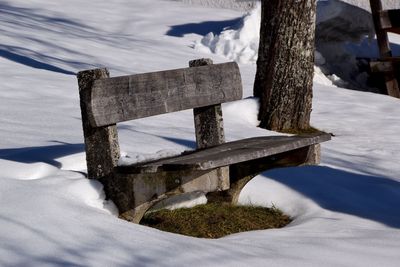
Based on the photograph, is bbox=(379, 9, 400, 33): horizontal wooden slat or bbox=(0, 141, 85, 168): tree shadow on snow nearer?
bbox=(0, 141, 85, 168): tree shadow on snow

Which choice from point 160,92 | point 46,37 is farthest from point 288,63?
point 46,37

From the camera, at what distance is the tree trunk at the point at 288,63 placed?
903 cm

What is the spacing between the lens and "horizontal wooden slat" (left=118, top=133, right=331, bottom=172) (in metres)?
4.68

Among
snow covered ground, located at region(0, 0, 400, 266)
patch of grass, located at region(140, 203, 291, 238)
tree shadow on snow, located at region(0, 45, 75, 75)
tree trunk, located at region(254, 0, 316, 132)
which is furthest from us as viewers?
tree shadow on snow, located at region(0, 45, 75, 75)

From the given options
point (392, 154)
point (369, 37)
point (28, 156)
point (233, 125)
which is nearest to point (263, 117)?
point (233, 125)

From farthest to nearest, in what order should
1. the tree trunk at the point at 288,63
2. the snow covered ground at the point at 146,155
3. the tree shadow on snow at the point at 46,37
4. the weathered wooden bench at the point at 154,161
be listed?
the tree shadow on snow at the point at 46,37
the tree trunk at the point at 288,63
the weathered wooden bench at the point at 154,161
the snow covered ground at the point at 146,155

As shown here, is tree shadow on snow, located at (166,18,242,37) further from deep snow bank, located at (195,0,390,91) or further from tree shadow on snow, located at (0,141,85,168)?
tree shadow on snow, located at (0,141,85,168)

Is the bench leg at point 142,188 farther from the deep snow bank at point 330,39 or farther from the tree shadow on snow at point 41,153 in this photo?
the deep snow bank at point 330,39

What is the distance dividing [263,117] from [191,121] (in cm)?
76

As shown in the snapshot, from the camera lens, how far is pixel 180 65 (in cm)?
1201

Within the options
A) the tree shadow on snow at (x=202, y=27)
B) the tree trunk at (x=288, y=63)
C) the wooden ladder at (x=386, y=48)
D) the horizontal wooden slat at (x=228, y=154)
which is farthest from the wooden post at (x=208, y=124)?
the tree shadow on snow at (x=202, y=27)

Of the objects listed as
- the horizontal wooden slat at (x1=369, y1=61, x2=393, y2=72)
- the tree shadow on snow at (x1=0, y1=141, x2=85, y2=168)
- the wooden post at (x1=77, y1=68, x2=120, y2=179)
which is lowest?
the horizontal wooden slat at (x1=369, y1=61, x2=393, y2=72)

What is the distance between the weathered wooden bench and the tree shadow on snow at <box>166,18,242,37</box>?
8.48 meters

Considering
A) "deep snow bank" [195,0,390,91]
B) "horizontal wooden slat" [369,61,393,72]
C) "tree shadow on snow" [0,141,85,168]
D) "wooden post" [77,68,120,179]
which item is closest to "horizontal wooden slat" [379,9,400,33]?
"horizontal wooden slat" [369,61,393,72]
